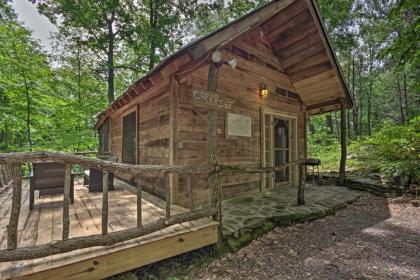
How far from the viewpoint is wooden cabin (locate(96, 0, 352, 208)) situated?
131 inches

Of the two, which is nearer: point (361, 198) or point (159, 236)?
point (159, 236)

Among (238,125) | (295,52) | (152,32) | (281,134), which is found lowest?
(281,134)

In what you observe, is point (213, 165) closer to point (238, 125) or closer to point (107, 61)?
point (238, 125)

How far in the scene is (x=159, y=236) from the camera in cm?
238

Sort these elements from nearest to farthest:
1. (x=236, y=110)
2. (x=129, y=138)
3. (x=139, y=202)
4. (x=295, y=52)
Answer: (x=139, y=202) → (x=236, y=110) → (x=295, y=52) → (x=129, y=138)

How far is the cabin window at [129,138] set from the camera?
225 inches

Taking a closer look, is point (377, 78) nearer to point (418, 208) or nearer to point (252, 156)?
point (418, 208)

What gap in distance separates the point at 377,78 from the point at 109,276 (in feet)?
75.0

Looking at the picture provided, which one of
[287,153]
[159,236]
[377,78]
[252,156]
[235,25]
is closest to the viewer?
[159,236]

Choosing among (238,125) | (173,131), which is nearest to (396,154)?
(238,125)

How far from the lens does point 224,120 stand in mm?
4484

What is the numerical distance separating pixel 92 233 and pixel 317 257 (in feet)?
9.32

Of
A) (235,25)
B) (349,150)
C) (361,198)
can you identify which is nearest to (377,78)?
(349,150)

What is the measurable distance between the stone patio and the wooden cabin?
38 centimetres
